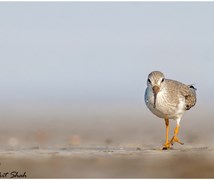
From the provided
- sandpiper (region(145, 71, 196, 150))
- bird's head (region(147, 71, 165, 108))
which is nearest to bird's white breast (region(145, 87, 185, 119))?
sandpiper (region(145, 71, 196, 150))

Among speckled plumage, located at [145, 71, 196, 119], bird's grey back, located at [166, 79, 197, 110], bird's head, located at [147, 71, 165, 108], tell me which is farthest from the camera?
bird's grey back, located at [166, 79, 197, 110]

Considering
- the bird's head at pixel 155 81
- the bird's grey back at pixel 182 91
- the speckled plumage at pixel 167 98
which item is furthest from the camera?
the bird's grey back at pixel 182 91

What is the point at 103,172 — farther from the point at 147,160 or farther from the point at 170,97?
the point at 170,97

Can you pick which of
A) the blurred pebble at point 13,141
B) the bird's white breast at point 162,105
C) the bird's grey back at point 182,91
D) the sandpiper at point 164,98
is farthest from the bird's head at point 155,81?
the blurred pebble at point 13,141

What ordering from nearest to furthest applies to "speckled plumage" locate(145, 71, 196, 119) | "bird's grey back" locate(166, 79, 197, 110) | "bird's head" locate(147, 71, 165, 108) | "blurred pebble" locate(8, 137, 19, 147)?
"bird's head" locate(147, 71, 165, 108)
"speckled plumage" locate(145, 71, 196, 119)
"bird's grey back" locate(166, 79, 197, 110)
"blurred pebble" locate(8, 137, 19, 147)

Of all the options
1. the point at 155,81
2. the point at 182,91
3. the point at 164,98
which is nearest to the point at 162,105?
the point at 164,98

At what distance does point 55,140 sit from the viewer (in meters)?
23.8

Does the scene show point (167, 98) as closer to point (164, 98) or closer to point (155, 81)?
point (164, 98)

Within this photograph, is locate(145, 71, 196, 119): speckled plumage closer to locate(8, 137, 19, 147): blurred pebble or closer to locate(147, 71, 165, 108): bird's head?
locate(147, 71, 165, 108): bird's head

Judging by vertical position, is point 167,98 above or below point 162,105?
above

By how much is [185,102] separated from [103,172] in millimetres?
5638

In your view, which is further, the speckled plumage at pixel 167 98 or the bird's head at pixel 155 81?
the speckled plumage at pixel 167 98

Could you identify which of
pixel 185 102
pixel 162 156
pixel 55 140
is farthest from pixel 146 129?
pixel 162 156

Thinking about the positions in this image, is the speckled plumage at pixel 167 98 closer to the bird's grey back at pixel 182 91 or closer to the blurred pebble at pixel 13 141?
the bird's grey back at pixel 182 91
